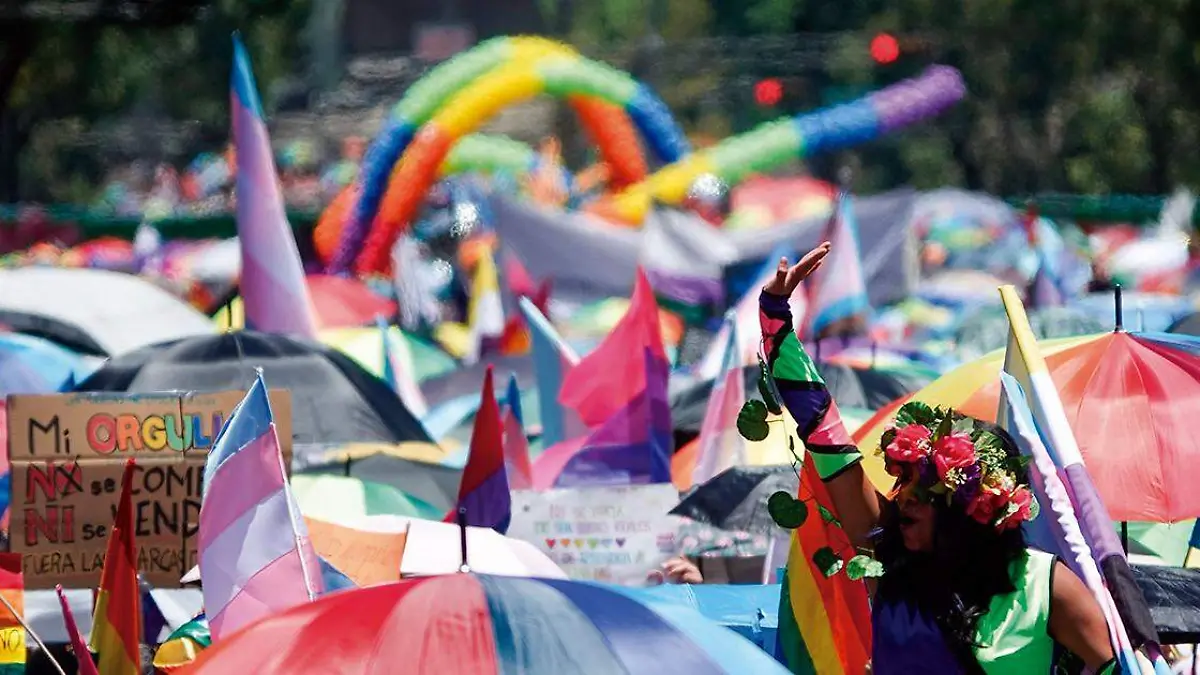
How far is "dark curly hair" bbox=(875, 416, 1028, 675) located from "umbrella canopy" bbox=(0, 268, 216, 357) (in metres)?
8.29

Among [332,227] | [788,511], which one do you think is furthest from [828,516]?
[332,227]

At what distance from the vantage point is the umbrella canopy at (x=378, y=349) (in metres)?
13.2

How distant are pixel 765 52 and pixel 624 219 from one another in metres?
25.4

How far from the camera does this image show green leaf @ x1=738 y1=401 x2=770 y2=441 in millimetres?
4445

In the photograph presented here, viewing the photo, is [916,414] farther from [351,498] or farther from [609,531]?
[351,498]

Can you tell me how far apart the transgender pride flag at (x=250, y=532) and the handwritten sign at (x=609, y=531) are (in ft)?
6.15

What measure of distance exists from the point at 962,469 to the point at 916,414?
0.57ft

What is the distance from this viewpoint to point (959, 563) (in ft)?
13.7

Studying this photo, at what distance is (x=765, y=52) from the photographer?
5219 centimetres

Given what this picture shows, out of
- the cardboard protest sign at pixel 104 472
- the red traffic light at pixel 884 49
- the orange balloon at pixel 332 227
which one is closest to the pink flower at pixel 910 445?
the cardboard protest sign at pixel 104 472

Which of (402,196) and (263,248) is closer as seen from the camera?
(263,248)

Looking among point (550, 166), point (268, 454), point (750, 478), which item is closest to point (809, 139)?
point (550, 166)

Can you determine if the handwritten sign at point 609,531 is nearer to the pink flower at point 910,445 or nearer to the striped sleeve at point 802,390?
the striped sleeve at point 802,390

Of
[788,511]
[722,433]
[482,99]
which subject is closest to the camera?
[788,511]
